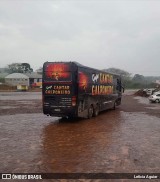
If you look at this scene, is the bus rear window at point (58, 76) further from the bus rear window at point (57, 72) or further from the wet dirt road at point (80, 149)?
the wet dirt road at point (80, 149)

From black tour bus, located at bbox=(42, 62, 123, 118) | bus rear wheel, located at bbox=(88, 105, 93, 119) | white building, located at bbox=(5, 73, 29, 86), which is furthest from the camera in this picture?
white building, located at bbox=(5, 73, 29, 86)

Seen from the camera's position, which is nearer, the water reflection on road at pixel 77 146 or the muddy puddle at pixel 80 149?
the muddy puddle at pixel 80 149

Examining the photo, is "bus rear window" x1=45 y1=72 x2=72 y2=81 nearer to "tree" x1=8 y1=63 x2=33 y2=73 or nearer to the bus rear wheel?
the bus rear wheel

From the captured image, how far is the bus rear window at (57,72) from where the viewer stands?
57.0 feet

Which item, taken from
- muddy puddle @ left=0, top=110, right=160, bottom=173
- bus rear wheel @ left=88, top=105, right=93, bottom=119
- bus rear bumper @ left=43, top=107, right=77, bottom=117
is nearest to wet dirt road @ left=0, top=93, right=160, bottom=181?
muddy puddle @ left=0, top=110, right=160, bottom=173

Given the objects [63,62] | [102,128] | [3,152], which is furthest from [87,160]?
[63,62]

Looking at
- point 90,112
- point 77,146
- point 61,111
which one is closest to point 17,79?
point 90,112

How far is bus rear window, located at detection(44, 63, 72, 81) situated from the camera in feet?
57.0

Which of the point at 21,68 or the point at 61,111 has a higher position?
the point at 21,68

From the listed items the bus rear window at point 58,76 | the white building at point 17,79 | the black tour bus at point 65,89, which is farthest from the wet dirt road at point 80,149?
the white building at point 17,79

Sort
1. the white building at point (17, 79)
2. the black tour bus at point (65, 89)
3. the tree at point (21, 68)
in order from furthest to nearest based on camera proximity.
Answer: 1. the tree at point (21, 68)
2. the white building at point (17, 79)
3. the black tour bus at point (65, 89)

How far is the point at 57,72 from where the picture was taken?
1759cm

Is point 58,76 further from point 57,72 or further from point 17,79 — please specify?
point 17,79

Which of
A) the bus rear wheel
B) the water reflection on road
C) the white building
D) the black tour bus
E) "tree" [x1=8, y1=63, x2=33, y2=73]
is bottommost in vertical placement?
the water reflection on road
